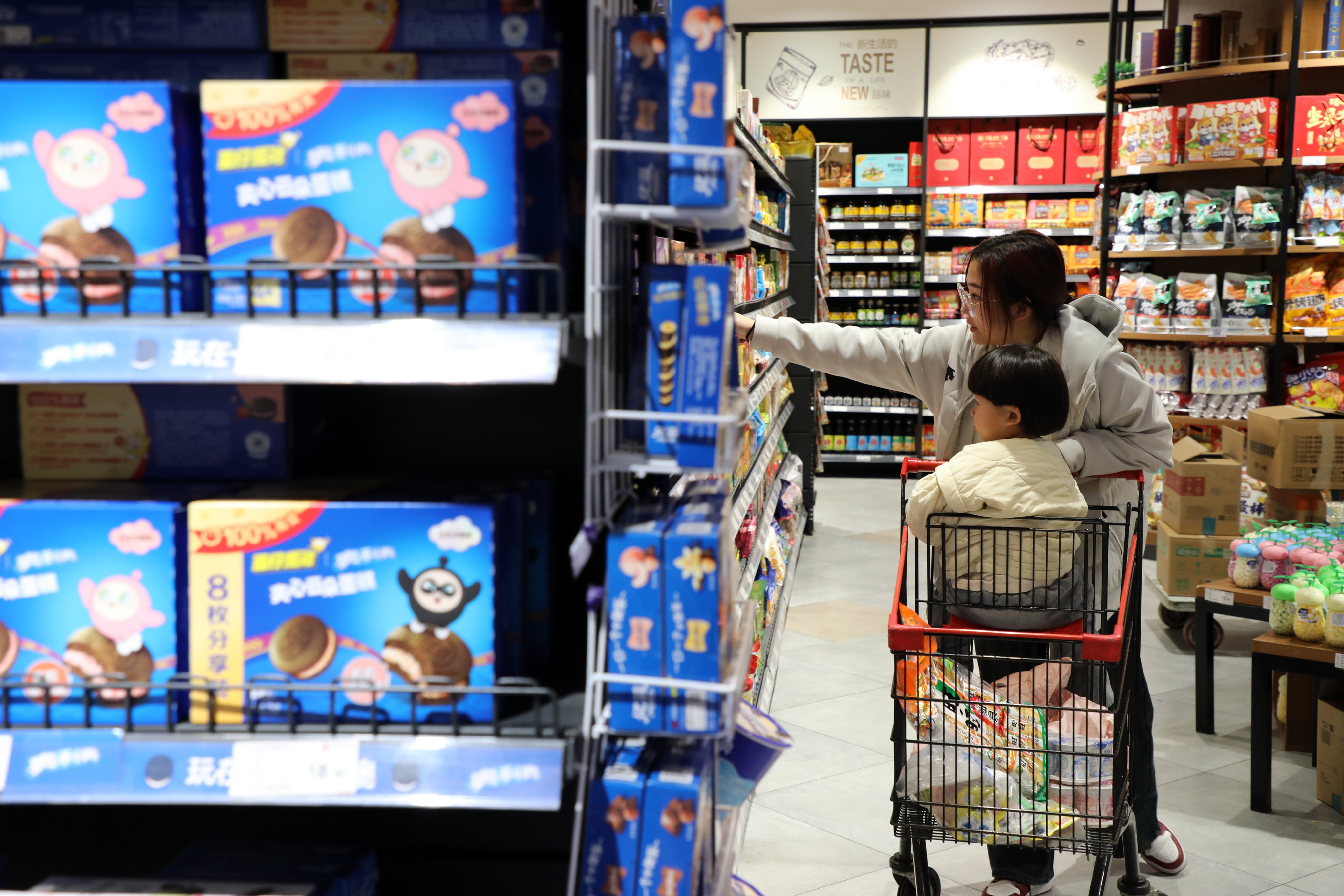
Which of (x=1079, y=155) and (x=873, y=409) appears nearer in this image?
(x=1079, y=155)

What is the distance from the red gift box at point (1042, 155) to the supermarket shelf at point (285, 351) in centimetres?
934

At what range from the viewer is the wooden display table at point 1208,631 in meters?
3.88

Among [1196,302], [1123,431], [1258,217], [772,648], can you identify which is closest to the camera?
[1123,431]

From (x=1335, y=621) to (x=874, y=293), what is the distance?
705 cm

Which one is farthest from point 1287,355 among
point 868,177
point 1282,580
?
point 868,177

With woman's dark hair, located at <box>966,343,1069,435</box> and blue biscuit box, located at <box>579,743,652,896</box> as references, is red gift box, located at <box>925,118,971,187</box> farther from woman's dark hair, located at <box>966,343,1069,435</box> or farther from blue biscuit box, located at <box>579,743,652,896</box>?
blue biscuit box, located at <box>579,743,652,896</box>

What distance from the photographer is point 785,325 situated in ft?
9.37

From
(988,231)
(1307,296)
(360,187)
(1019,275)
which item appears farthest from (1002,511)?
(988,231)

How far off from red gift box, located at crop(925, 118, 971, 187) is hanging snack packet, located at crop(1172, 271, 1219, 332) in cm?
380

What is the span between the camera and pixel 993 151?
975cm

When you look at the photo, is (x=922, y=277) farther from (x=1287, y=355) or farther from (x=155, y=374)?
(x=155, y=374)

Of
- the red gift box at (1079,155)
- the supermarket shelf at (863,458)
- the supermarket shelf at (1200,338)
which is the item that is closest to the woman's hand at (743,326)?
the supermarket shelf at (1200,338)

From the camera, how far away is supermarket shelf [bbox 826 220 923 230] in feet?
32.1

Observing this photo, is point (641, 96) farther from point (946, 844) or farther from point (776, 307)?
point (776, 307)
